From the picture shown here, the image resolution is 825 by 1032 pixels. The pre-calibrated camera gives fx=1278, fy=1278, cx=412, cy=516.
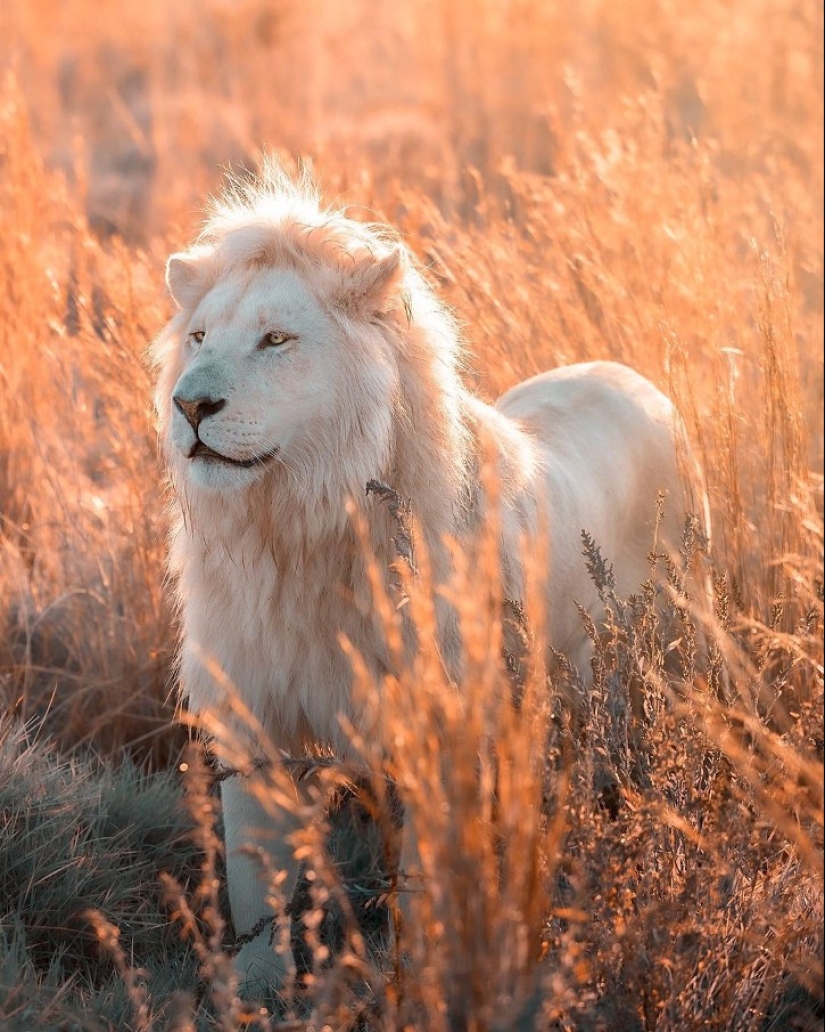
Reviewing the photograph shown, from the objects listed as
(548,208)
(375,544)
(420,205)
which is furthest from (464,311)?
(375,544)

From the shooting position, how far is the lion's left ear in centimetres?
275

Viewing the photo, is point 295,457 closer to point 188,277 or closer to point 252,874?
point 188,277

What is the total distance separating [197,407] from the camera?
253 cm

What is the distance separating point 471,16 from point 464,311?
23.1 feet

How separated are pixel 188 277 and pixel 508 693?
1.50 metres

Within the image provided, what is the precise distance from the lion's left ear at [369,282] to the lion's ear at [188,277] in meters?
0.35

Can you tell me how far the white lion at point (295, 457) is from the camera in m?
2.64

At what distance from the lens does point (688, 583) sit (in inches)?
114

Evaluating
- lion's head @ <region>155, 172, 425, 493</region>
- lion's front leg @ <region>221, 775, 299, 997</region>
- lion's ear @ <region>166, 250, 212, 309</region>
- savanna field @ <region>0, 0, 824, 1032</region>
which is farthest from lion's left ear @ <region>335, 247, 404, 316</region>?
lion's front leg @ <region>221, 775, 299, 997</region>

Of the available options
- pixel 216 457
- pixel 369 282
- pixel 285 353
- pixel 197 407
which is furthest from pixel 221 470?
pixel 369 282

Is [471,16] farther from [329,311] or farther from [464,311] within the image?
[329,311]

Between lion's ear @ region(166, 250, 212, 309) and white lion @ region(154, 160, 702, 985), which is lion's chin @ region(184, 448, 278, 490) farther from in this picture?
lion's ear @ region(166, 250, 212, 309)

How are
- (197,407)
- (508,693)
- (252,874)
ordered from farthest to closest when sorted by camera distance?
(252,874), (197,407), (508,693)

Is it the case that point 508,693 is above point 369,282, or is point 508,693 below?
below
